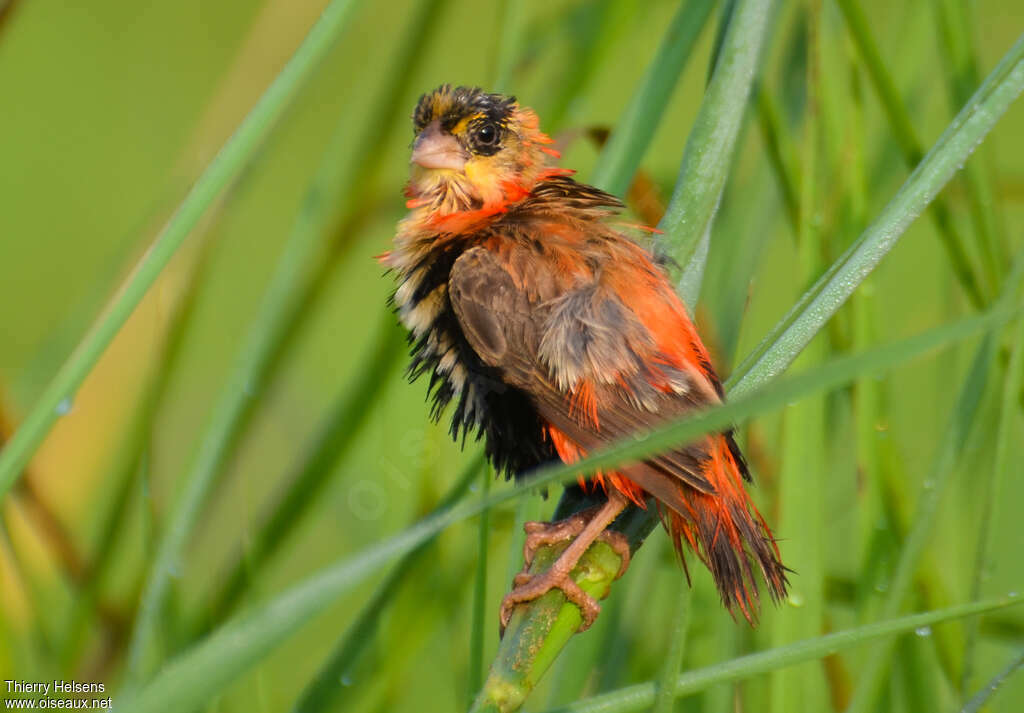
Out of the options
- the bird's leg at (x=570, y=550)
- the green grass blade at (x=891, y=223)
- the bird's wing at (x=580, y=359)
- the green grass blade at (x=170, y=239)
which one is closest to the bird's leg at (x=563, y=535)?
the bird's leg at (x=570, y=550)

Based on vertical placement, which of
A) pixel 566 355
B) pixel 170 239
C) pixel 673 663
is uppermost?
pixel 566 355

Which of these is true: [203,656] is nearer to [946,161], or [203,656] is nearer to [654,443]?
[654,443]

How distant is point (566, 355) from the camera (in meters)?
1.67

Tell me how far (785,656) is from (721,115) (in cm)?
81

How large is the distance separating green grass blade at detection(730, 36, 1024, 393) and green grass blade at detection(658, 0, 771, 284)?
273 mm

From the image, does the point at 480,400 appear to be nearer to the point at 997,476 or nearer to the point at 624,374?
the point at 624,374

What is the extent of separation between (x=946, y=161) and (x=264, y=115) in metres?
0.84

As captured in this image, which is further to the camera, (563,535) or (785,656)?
(563,535)

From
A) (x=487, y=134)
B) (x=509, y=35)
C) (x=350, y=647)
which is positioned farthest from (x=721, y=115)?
(x=350, y=647)

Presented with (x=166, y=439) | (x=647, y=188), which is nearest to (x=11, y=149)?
(x=166, y=439)

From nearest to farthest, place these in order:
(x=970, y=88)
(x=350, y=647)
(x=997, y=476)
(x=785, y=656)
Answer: (x=785, y=656) < (x=997, y=476) < (x=350, y=647) < (x=970, y=88)

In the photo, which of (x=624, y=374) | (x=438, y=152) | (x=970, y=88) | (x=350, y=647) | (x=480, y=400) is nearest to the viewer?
(x=350, y=647)

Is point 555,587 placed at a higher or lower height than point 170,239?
lower

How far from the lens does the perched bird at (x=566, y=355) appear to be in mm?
1584
